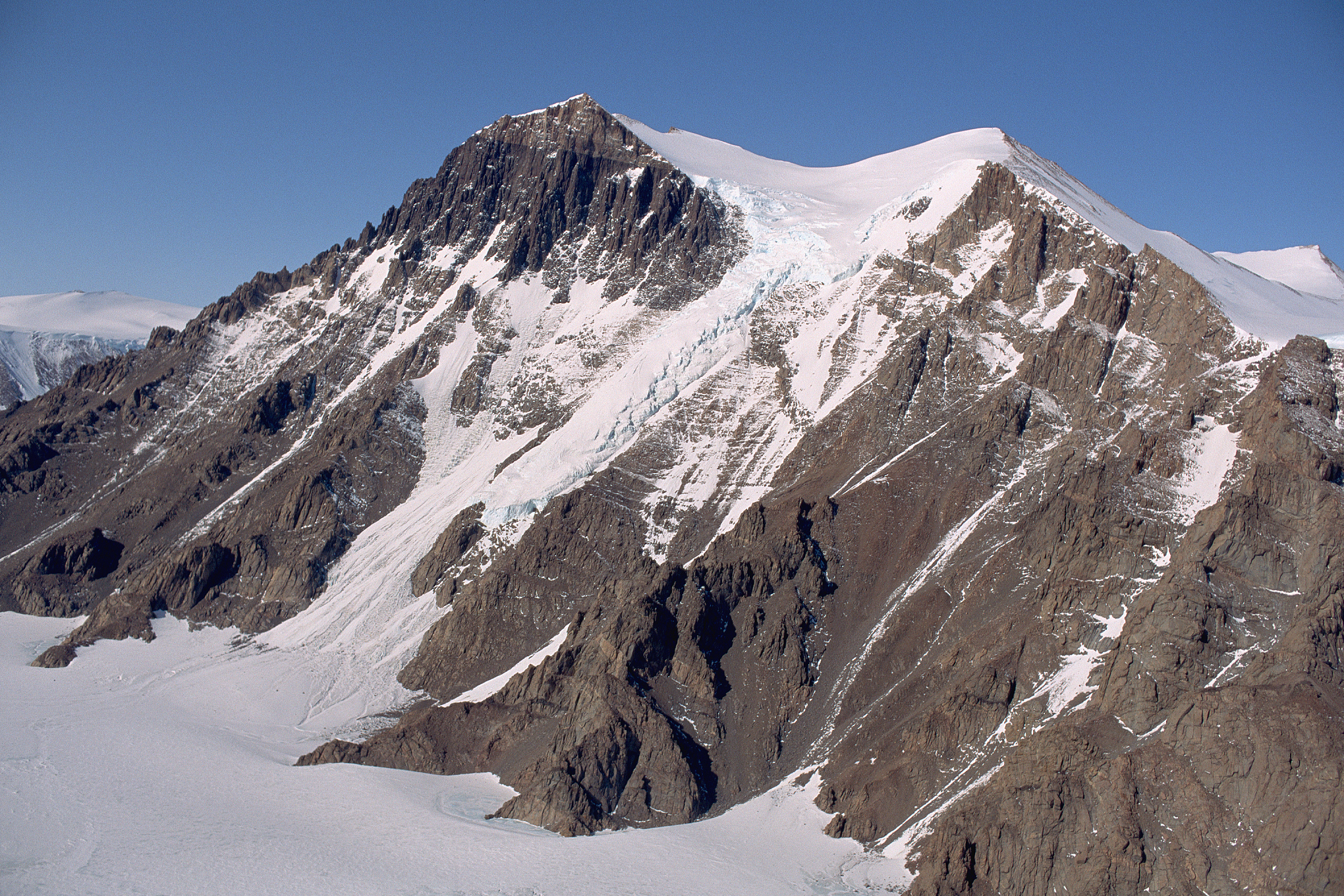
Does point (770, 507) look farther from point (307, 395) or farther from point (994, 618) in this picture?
point (307, 395)

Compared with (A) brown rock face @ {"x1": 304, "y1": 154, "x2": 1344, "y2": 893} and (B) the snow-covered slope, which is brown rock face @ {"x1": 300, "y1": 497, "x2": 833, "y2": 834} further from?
(B) the snow-covered slope

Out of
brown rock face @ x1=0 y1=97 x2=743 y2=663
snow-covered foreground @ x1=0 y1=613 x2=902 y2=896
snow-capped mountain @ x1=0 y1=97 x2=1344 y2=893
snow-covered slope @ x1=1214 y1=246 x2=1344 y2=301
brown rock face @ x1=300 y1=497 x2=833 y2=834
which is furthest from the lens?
snow-covered slope @ x1=1214 y1=246 x2=1344 y2=301

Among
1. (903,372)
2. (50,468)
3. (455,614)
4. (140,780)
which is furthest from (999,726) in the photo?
(50,468)

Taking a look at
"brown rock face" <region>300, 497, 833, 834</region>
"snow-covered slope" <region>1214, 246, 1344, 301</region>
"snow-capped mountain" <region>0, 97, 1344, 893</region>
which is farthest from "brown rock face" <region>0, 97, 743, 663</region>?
"snow-covered slope" <region>1214, 246, 1344, 301</region>

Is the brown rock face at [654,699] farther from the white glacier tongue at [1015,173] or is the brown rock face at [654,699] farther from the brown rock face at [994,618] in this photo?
the white glacier tongue at [1015,173]

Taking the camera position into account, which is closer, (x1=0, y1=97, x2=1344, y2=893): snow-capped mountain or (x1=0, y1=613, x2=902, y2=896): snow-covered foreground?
(x1=0, y1=613, x2=902, y2=896): snow-covered foreground

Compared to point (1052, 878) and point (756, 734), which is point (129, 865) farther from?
point (1052, 878)
